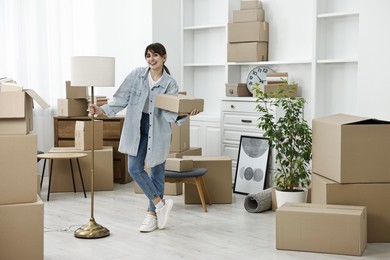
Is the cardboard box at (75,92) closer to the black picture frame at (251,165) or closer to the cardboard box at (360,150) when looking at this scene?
the black picture frame at (251,165)

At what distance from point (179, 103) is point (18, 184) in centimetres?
127

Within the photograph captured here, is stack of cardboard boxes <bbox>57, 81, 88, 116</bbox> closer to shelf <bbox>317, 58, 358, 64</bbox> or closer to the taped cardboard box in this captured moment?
the taped cardboard box

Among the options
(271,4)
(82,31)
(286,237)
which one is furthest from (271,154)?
(82,31)

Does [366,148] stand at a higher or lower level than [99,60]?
lower

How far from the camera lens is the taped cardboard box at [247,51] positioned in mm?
6570

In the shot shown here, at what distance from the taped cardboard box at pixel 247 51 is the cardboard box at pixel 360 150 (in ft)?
7.21

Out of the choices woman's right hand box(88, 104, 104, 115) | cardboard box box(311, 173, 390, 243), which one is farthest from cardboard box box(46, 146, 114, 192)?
cardboard box box(311, 173, 390, 243)

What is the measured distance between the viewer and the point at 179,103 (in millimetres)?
4496

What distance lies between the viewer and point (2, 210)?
3729mm

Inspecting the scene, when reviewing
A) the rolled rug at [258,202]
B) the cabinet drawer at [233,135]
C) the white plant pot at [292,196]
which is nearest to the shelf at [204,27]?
the cabinet drawer at [233,135]

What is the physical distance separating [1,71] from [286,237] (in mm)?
4112

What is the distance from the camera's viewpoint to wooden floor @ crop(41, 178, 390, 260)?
4.27 meters

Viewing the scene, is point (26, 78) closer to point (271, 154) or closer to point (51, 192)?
point (51, 192)

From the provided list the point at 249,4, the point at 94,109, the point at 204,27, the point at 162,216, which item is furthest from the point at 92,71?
the point at 204,27
